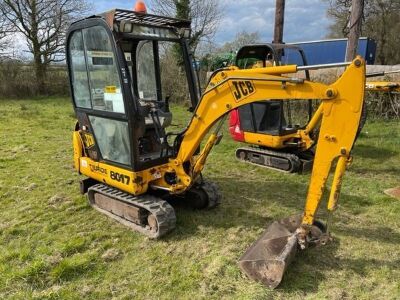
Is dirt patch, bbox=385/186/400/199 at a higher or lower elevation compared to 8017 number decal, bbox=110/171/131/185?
lower

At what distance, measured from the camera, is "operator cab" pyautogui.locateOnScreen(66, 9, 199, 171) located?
4.46m

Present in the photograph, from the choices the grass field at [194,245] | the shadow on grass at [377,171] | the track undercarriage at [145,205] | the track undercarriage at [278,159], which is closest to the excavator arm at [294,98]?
the grass field at [194,245]

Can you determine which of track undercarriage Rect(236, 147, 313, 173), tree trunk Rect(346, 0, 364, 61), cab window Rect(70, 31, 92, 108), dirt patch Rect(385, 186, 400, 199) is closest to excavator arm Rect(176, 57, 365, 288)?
cab window Rect(70, 31, 92, 108)

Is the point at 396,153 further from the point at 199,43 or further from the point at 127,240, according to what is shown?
the point at 199,43

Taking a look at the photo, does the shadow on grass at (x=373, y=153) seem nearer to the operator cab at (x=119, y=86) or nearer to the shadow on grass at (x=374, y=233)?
the shadow on grass at (x=374, y=233)

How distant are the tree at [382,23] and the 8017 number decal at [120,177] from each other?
2613cm

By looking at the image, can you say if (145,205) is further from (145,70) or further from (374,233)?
(374,233)

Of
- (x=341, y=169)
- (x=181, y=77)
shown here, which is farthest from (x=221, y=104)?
(x=181, y=77)

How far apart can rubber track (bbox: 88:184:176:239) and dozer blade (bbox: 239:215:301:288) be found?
1.00 meters

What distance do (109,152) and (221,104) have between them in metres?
1.61

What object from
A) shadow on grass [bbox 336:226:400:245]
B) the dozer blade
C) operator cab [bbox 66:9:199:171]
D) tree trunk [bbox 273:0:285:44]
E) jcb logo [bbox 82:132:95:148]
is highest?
tree trunk [bbox 273:0:285:44]

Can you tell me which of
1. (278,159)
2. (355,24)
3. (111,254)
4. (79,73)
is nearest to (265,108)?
(278,159)

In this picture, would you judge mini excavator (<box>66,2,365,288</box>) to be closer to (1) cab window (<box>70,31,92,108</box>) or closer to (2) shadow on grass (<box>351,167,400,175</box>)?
(1) cab window (<box>70,31,92,108</box>)

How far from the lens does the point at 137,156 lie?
4691 millimetres
